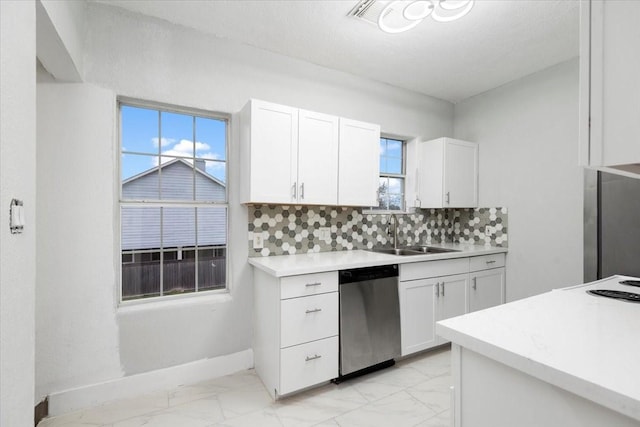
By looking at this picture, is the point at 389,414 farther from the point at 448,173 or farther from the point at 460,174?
the point at 460,174

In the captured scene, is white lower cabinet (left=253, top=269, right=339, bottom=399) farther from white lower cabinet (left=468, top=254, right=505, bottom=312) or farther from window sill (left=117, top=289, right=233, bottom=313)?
white lower cabinet (left=468, top=254, right=505, bottom=312)

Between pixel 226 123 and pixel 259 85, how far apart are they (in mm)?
445

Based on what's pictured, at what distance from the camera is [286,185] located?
2412mm

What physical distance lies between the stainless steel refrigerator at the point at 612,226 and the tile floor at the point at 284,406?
130 cm

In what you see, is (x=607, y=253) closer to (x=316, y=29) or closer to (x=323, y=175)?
(x=323, y=175)

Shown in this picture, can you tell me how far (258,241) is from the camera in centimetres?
260

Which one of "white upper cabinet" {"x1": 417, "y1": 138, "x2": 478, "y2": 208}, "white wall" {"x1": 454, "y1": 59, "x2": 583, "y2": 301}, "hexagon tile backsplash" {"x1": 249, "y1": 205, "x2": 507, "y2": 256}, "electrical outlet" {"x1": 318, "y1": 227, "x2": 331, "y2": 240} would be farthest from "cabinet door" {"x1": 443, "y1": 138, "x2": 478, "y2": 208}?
"electrical outlet" {"x1": 318, "y1": 227, "x2": 331, "y2": 240}

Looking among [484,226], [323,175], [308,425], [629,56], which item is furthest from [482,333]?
[484,226]

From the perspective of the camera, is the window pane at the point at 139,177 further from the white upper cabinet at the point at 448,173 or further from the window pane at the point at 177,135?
the white upper cabinet at the point at 448,173

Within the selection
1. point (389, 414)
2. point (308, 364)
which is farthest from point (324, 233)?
point (389, 414)

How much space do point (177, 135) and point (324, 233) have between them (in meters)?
1.53

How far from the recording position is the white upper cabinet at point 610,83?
581 mm

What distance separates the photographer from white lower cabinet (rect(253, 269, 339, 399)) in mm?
2023

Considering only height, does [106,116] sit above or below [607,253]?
above
